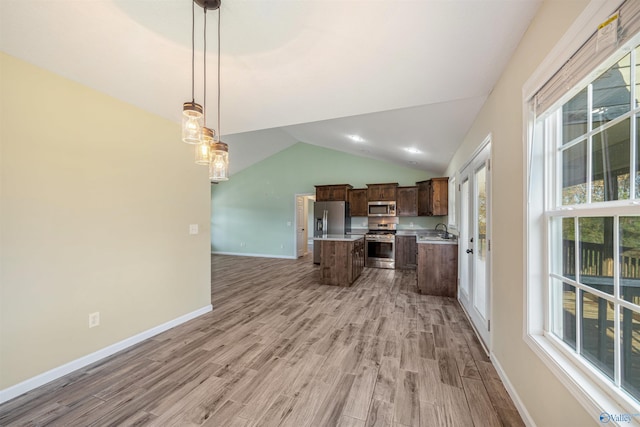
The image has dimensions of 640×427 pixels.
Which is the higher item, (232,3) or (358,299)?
(232,3)

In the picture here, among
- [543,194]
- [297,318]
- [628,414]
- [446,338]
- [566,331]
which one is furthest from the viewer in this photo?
[297,318]

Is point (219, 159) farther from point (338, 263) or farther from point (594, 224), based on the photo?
point (338, 263)

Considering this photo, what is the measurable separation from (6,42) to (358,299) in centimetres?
437

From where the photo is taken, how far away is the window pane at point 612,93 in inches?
34.9

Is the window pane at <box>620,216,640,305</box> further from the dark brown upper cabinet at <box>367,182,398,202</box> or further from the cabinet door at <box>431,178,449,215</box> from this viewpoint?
the dark brown upper cabinet at <box>367,182,398,202</box>

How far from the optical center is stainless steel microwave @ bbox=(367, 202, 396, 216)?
6450 mm

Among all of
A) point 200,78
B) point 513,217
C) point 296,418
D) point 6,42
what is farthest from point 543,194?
point 6,42

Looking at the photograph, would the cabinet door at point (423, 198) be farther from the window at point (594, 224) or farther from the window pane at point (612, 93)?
the window pane at point (612, 93)

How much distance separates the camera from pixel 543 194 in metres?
1.42

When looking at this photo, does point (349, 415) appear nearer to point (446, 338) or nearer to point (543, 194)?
point (446, 338)

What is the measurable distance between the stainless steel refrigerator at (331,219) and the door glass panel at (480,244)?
386 centimetres

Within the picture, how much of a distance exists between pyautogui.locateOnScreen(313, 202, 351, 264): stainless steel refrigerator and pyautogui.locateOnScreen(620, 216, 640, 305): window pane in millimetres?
5668

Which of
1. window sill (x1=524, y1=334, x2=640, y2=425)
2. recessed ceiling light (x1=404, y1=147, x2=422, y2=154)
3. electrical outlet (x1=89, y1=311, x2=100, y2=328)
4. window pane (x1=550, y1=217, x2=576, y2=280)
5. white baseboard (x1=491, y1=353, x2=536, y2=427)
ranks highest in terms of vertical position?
recessed ceiling light (x1=404, y1=147, x2=422, y2=154)

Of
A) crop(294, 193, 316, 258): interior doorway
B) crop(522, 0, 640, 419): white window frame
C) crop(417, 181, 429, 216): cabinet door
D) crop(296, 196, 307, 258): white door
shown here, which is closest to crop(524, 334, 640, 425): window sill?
crop(522, 0, 640, 419): white window frame
